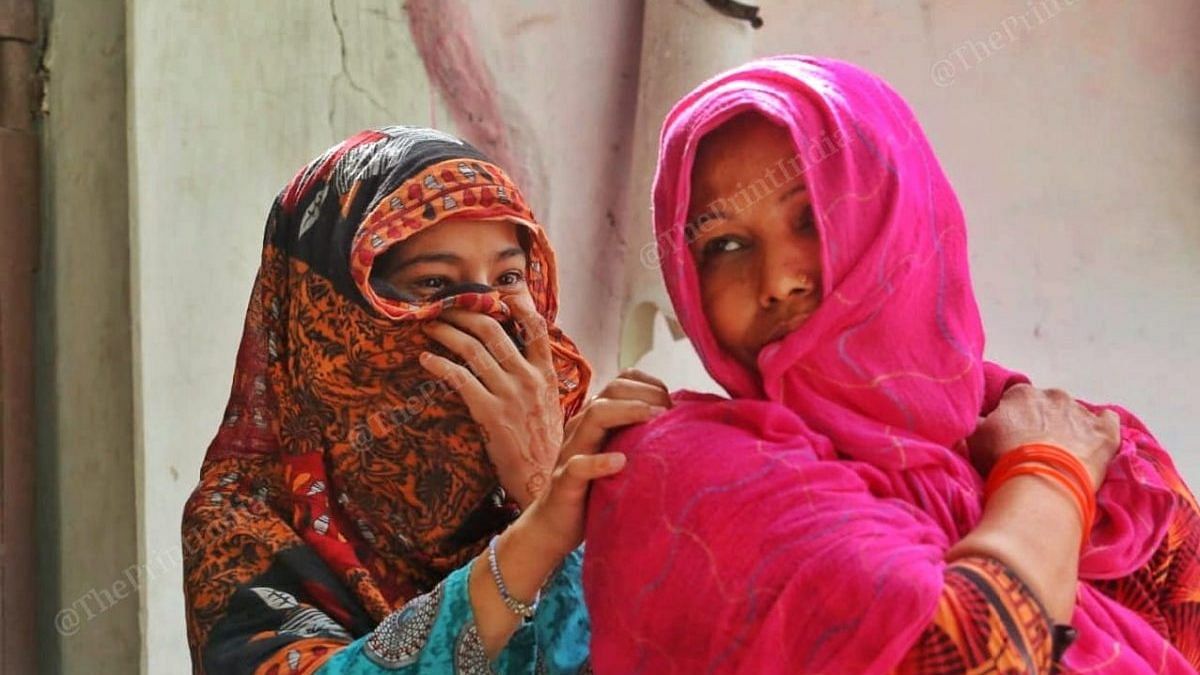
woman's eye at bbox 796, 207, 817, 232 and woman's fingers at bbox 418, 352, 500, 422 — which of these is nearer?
woman's eye at bbox 796, 207, 817, 232

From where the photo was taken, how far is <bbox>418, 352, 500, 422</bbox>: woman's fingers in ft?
4.36

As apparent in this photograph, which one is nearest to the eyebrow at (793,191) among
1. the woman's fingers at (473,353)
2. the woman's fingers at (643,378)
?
the woman's fingers at (643,378)

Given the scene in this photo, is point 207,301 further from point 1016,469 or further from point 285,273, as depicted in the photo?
point 1016,469

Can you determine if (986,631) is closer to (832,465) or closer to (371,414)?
(832,465)

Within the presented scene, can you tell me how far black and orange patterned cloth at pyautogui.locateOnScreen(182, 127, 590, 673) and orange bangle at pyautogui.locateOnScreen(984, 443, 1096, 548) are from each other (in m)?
0.64

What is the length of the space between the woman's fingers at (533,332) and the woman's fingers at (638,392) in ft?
1.36

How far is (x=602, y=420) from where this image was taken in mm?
965

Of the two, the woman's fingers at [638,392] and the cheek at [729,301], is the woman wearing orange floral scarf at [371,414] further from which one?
the cheek at [729,301]

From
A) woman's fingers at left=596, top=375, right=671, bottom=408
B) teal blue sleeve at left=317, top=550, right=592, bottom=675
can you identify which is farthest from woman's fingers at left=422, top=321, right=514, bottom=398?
woman's fingers at left=596, top=375, right=671, bottom=408

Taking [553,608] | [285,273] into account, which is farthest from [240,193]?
[553,608]

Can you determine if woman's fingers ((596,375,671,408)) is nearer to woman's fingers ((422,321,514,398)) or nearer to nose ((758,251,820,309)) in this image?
nose ((758,251,820,309))

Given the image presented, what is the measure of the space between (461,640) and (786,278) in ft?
1.57

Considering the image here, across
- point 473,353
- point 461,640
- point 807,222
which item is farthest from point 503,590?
point 807,222

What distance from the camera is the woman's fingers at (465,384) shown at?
1.33m
